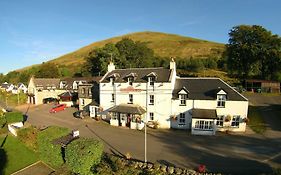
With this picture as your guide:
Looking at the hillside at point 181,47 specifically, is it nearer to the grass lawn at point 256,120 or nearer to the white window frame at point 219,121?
the grass lawn at point 256,120

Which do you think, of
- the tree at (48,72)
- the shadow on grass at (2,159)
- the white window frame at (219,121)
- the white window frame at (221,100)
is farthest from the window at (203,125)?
the tree at (48,72)

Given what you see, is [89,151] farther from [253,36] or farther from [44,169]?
[253,36]

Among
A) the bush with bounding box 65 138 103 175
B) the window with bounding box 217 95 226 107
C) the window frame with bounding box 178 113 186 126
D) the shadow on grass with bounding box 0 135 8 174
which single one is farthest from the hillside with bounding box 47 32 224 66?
the bush with bounding box 65 138 103 175

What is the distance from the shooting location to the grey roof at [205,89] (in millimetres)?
33281

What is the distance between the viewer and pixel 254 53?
61219mm

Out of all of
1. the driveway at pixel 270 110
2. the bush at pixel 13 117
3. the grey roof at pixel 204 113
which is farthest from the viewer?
the bush at pixel 13 117

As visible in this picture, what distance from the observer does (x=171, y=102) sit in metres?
35.6

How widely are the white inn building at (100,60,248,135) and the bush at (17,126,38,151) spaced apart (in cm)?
1245

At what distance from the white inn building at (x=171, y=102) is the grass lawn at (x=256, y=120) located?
243 cm

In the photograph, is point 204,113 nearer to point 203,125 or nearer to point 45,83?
point 203,125

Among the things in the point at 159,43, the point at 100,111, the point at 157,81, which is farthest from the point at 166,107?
the point at 159,43

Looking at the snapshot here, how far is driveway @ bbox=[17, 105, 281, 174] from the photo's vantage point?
21953 millimetres

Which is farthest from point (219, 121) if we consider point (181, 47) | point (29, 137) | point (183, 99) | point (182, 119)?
point (181, 47)

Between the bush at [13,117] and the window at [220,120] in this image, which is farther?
the bush at [13,117]
